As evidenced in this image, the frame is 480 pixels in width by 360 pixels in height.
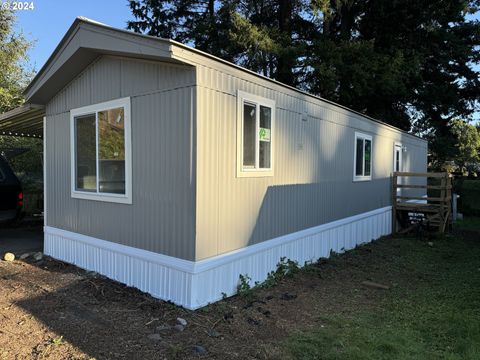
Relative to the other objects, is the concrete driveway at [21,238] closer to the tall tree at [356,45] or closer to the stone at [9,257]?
the stone at [9,257]

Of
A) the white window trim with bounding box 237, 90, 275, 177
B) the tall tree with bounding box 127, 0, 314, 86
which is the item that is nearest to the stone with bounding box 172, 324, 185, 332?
the white window trim with bounding box 237, 90, 275, 177

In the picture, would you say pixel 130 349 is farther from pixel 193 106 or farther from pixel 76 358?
pixel 193 106

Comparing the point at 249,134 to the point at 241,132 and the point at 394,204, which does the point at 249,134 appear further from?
the point at 394,204

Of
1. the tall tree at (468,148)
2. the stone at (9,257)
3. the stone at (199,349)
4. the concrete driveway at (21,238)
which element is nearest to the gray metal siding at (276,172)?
the stone at (199,349)

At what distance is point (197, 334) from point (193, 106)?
234 cm

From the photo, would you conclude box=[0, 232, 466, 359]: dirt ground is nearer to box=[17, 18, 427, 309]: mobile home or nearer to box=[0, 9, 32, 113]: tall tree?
box=[17, 18, 427, 309]: mobile home

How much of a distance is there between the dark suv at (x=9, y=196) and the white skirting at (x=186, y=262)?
44.2 inches

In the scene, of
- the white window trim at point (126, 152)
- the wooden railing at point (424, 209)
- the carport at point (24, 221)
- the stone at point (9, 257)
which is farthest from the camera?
the wooden railing at point (424, 209)

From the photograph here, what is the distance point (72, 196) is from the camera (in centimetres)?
604

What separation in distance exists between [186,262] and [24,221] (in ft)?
24.0

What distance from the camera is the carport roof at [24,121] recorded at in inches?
266

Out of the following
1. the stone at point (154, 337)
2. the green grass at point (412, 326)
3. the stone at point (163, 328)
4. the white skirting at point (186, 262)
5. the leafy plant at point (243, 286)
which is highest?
the white skirting at point (186, 262)

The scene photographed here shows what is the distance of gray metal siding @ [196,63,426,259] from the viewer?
176 inches

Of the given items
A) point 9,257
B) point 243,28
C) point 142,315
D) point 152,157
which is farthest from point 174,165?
point 243,28
